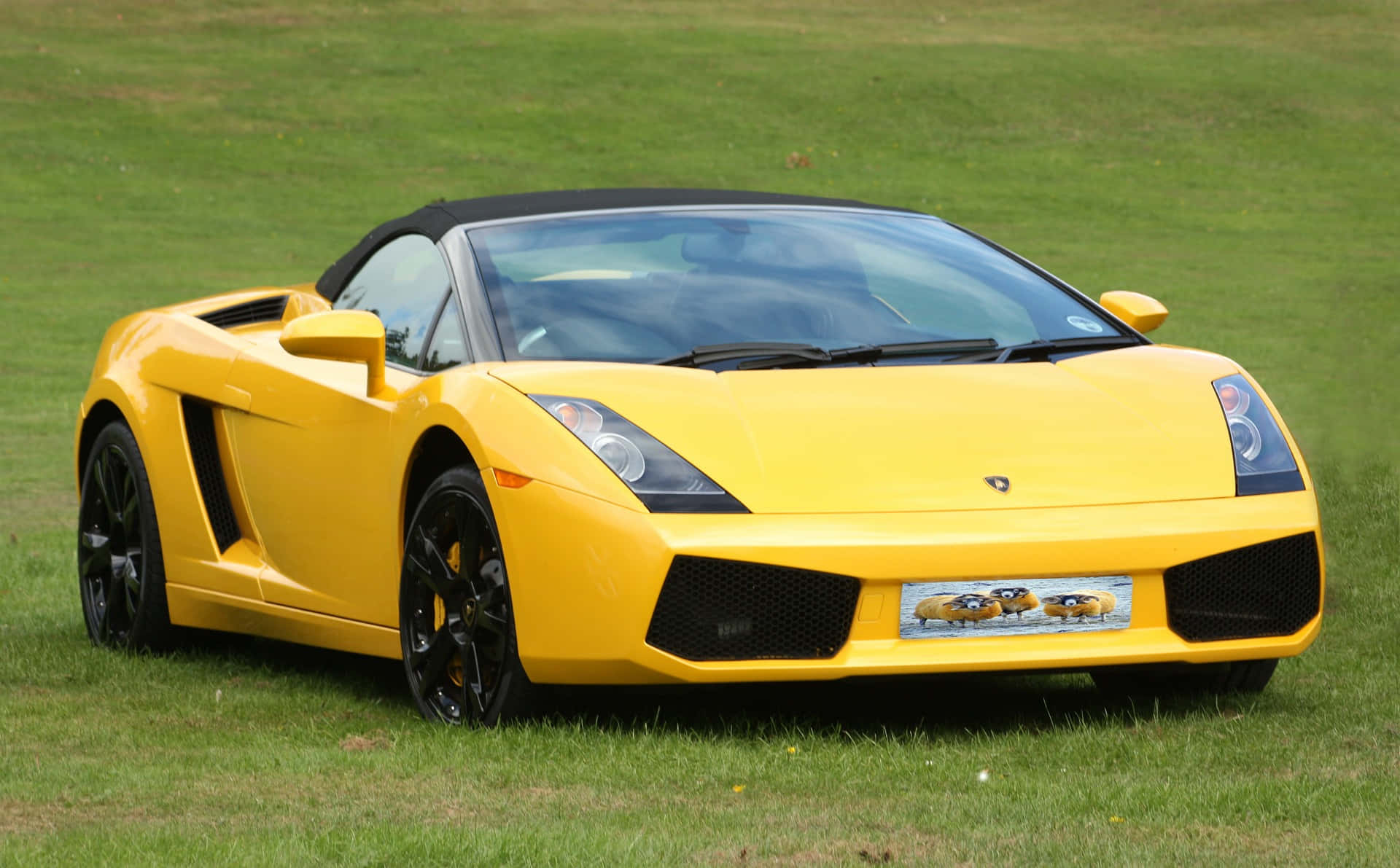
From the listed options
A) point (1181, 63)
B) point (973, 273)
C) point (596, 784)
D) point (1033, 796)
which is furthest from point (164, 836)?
point (1181, 63)

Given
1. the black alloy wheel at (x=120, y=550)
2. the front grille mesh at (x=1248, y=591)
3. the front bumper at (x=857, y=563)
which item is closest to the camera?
the front bumper at (x=857, y=563)

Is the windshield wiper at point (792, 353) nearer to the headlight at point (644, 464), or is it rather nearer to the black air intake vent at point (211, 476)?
the headlight at point (644, 464)

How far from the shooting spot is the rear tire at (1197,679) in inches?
198

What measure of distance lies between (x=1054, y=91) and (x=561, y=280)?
36.9 metres

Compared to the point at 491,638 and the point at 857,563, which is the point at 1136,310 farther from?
the point at 491,638

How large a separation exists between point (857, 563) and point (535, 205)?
2.01 meters

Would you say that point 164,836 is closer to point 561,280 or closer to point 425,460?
point 425,460

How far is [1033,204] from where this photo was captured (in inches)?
1264

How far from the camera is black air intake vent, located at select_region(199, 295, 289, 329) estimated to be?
6555 mm

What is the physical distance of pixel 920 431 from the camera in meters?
4.68

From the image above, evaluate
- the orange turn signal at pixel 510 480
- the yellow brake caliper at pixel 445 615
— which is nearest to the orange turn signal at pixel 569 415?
the orange turn signal at pixel 510 480

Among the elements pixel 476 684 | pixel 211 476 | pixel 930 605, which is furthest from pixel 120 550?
pixel 930 605

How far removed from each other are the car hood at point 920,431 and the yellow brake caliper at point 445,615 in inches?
18.3

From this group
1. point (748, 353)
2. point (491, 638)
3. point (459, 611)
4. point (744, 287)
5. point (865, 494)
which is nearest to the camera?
point (865, 494)
